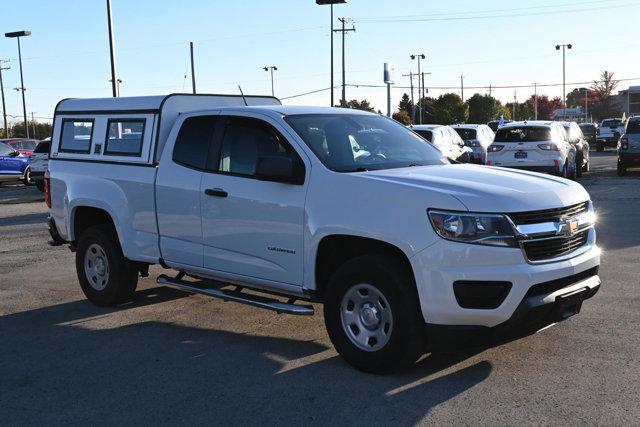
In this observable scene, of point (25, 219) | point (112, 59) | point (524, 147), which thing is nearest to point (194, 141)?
point (25, 219)

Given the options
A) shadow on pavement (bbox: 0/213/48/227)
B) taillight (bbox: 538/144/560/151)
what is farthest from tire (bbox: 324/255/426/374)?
taillight (bbox: 538/144/560/151)

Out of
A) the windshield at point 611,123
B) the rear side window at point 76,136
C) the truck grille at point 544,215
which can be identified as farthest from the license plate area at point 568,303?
the windshield at point 611,123

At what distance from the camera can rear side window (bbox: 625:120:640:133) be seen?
21969mm

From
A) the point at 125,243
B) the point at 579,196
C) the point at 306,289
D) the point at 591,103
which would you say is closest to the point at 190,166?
the point at 125,243

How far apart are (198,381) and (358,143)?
2275 mm

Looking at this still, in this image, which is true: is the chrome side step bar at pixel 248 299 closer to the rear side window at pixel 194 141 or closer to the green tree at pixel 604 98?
the rear side window at pixel 194 141

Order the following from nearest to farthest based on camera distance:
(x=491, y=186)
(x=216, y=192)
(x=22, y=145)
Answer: (x=491, y=186), (x=216, y=192), (x=22, y=145)

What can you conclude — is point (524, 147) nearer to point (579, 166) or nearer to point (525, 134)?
point (525, 134)

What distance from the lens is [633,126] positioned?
2225 centimetres

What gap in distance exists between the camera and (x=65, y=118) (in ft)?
25.5

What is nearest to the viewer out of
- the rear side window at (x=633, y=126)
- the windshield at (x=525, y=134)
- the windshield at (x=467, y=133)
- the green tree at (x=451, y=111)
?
the windshield at (x=525, y=134)

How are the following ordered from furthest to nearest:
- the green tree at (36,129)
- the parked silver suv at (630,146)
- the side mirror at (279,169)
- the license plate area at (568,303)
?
the green tree at (36,129) → the parked silver suv at (630,146) → the side mirror at (279,169) → the license plate area at (568,303)

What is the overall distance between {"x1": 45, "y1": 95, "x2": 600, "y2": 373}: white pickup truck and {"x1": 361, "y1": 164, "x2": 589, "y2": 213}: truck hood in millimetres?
14

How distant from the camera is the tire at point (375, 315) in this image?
4.75m
